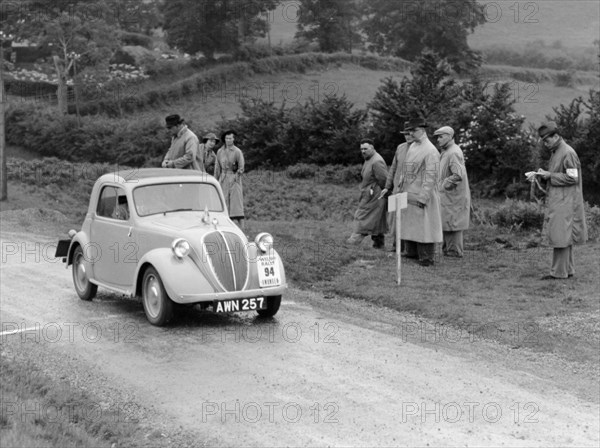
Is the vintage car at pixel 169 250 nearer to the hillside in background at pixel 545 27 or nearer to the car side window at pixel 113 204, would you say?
the car side window at pixel 113 204

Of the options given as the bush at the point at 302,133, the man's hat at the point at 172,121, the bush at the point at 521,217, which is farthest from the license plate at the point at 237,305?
the bush at the point at 302,133

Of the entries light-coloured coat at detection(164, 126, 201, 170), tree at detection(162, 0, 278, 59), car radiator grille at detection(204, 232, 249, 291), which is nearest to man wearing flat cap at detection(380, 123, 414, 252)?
light-coloured coat at detection(164, 126, 201, 170)

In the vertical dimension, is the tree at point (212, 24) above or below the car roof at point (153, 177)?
above

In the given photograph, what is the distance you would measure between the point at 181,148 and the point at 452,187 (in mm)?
4825

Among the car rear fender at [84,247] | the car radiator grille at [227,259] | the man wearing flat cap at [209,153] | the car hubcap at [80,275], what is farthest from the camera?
the man wearing flat cap at [209,153]

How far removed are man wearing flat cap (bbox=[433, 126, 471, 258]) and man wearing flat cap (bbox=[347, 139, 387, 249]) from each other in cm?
132

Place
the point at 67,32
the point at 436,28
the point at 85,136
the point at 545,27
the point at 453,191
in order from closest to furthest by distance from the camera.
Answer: the point at 453,191
the point at 85,136
the point at 67,32
the point at 436,28
the point at 545,27

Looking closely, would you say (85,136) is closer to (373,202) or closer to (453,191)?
(373,202)

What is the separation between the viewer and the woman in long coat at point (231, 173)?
18.6 metres

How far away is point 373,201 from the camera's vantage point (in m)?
17.4

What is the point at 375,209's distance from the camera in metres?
17.3

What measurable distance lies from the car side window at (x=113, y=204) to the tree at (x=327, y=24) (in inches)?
2376

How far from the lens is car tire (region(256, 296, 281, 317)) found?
11.8 metres

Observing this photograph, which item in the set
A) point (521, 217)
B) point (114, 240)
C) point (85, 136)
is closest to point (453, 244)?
point (521, 217)
